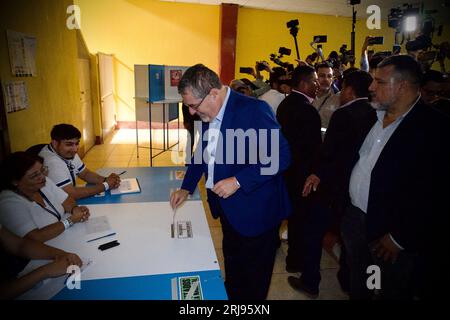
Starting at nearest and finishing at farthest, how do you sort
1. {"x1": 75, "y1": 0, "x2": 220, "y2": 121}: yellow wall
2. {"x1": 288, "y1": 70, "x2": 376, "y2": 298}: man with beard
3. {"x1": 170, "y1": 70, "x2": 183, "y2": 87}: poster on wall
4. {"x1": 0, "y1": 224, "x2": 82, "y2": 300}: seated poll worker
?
{"x1": 0, "y1": 224, "x2": 82, "y2": 300}: seated poll worker
{"x1": 288, "y1": 70, "x2": 376, "y2": 298}: man with beard
{"x1": 170, "y1": 70, "x2": 183, "y2": 87}: poster on wall
{"x1": 75, "y1": 0, "x2": 220, "y2": 121}: yellow wall

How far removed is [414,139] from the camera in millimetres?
1427

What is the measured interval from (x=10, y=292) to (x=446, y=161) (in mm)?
1961

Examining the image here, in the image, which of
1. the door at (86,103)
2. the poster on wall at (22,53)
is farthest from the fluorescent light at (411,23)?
the door at (86,103)

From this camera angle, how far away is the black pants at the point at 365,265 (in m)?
1.56

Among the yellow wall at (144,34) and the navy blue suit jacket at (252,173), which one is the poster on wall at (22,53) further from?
the yellow wall at (144,34)

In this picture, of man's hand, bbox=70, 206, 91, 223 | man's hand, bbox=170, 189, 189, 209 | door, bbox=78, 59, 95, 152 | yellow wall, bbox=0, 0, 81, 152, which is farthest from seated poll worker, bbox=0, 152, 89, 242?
door, bbox=78, 59, 95, 152

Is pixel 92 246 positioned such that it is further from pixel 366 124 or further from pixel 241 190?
pixel 366 124

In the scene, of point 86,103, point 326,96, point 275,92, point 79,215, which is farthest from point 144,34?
point 79,215

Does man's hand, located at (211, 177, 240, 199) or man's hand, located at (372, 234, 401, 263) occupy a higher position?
man's hand, located at (211, 177, 240, 199)

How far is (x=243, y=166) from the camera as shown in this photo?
1.50 metres

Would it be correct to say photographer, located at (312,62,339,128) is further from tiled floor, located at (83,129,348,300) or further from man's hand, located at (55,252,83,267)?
man's hand, located at (55,252,83,267)

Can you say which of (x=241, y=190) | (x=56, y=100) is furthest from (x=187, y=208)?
(x=56, y=100)

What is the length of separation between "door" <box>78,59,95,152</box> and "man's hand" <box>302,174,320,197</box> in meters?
4.37

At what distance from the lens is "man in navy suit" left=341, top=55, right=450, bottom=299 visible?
4.62 feet
